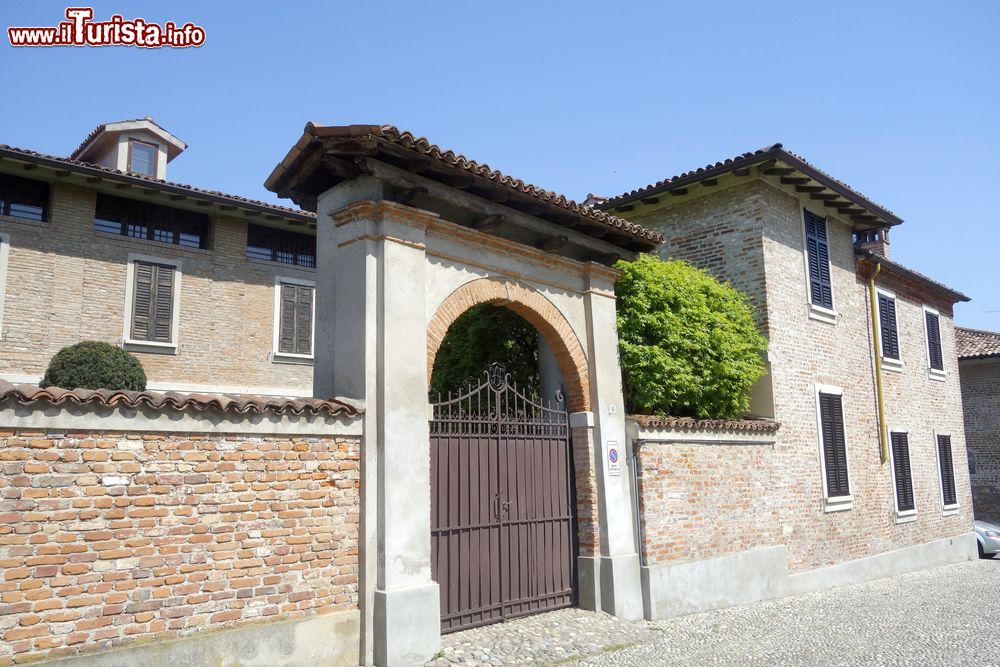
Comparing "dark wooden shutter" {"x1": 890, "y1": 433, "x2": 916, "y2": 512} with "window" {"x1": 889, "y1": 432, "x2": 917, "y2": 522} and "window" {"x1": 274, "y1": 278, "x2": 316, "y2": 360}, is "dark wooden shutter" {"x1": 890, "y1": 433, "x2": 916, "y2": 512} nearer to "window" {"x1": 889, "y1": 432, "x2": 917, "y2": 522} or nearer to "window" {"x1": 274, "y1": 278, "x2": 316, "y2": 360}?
"window" {"x1": 889, "y1": 432, "x2": 917, "y2": 522}

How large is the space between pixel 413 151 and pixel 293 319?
11.5m

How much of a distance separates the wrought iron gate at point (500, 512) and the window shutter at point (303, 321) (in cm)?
987

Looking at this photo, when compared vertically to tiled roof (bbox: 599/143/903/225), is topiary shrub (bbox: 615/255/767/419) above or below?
below

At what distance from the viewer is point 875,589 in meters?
12.0

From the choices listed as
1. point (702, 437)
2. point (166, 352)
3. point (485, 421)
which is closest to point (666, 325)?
point (702, 437)

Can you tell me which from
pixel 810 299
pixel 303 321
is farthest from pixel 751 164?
pixel 303 321

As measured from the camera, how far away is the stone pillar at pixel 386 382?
6469 mm

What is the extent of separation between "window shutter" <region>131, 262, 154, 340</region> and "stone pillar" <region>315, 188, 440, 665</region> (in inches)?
385

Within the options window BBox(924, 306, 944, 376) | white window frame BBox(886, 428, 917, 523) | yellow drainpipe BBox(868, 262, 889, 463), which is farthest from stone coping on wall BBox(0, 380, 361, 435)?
window BBox(924, 306, 944, 376)

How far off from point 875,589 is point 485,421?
809 cm

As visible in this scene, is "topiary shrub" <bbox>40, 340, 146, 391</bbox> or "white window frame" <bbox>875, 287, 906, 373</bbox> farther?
"white window frame" <bbox>875, 287, 906, 373</bbox>

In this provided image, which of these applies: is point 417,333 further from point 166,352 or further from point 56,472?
point 166,352

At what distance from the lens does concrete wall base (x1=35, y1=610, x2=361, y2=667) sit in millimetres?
5070

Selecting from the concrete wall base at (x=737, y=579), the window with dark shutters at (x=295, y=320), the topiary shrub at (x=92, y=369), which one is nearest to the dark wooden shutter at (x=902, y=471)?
the concrete wall base at (x=737, y=579)
